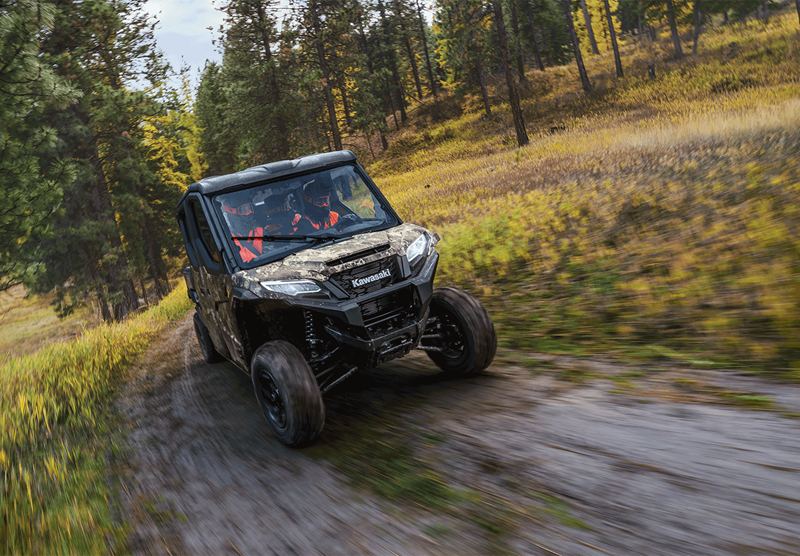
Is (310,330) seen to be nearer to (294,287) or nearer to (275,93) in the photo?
(294,287)

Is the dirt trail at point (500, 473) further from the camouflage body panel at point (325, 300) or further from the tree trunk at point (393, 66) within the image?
the tree trunk at point (393, 66)

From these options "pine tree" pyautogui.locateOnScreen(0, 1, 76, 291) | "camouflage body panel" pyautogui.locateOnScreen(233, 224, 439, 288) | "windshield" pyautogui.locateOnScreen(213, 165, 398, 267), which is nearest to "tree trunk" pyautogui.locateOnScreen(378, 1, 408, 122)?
"pine tree" pyautogui.locateOnScreen(0, 1, 76, 291)

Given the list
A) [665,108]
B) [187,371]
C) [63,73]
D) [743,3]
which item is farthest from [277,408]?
[743,3]

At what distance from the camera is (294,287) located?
4.23m

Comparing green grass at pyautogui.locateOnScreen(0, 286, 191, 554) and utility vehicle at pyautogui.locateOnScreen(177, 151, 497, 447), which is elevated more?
utility vehicle at pyautogui.locateOnScreen(177, 151, 497, 447)

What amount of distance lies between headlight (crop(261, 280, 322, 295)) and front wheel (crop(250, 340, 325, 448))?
0.47 m

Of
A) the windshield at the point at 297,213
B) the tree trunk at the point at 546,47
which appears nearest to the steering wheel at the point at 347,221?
the windshield at the point at 297,213

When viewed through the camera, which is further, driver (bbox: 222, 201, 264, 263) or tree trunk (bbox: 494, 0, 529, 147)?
tree trunk (bbox: 494, 0, 529, 147)

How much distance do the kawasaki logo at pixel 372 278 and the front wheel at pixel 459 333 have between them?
0.72 meters

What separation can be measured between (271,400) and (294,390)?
2.13ft

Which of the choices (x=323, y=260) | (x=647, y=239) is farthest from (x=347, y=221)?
(x=647, y=239)

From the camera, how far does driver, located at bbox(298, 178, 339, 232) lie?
5.31 m

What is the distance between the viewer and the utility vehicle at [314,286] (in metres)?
4.26

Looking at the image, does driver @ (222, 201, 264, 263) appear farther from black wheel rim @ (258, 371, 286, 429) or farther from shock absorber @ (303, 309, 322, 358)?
black wheel rim @ (258, 371, 286, 429)
